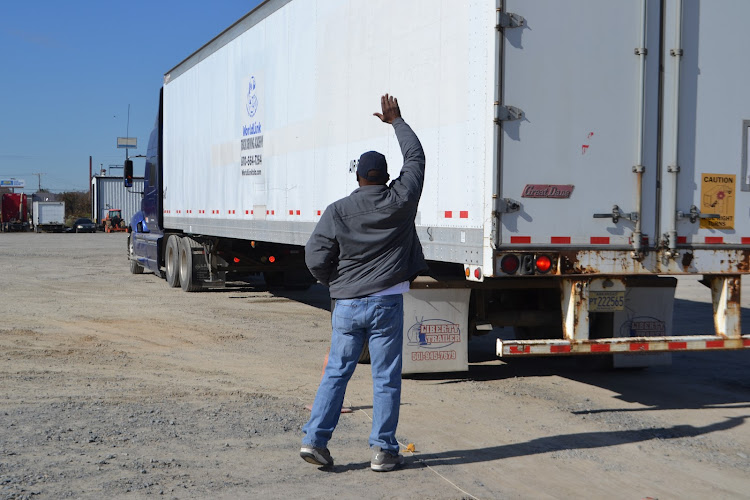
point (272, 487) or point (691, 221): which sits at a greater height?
point (691, 221)

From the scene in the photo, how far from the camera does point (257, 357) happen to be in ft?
32.3

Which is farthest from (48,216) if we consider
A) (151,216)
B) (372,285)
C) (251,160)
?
(372,285)

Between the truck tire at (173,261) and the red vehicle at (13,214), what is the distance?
176ft

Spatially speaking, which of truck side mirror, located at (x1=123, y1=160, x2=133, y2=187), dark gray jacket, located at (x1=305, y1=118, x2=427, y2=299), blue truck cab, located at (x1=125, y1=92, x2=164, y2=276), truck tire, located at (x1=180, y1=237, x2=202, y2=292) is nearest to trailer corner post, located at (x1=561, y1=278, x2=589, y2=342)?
dark gray jacket, located at (x1=305, y1=118, x2=427, y2=299)

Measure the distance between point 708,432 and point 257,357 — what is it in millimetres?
4908

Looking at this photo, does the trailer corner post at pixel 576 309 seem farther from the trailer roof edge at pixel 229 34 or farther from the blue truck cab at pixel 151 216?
the blue truck cab at pixel 151 216

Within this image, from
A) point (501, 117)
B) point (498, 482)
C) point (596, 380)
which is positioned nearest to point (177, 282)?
point (596, 380)

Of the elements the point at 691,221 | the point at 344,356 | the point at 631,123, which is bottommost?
the point at 344,356

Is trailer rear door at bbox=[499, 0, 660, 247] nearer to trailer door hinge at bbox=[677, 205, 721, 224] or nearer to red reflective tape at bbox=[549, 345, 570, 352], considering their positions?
trailer door hinge at bbox=[677, 205, 721, 224]

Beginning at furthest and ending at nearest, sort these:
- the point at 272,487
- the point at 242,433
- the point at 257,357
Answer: the point at 257,357, the point at 242,433, the point at 272,487

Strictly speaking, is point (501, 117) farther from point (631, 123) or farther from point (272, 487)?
point (272, 487)

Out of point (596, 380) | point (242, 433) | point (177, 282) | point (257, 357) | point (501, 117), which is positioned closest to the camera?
point (242, 433)

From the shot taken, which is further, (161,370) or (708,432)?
(161,370)

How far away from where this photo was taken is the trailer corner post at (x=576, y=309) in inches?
280
